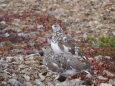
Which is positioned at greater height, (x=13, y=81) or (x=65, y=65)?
(x=65, y=65)

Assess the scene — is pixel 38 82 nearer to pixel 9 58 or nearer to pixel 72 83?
pixel 72 83

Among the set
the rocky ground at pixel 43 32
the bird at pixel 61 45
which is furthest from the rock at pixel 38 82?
the bird at pixel 61 45

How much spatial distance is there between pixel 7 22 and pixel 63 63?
15729 millimetres

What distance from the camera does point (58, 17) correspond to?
30.5 m

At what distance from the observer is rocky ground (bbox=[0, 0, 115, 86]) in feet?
43.7

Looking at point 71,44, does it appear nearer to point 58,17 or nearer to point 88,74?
point 88,74

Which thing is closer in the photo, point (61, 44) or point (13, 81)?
point (13, 81)

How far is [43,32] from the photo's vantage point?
1006 inches

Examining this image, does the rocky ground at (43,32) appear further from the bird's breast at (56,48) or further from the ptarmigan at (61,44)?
the ptarmigan at (61,44)

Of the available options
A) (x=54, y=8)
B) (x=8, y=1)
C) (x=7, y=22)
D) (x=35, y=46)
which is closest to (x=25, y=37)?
(x=35, y=46)

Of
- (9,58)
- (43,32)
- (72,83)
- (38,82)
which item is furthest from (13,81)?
(43,32)

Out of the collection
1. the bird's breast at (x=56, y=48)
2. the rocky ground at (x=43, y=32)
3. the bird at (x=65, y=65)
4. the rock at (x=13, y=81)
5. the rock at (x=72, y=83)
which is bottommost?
the rocky ground at (x=43, y=32)

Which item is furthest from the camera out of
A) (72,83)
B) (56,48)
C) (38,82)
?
(56,48)

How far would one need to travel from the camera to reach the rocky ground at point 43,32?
13.3m
